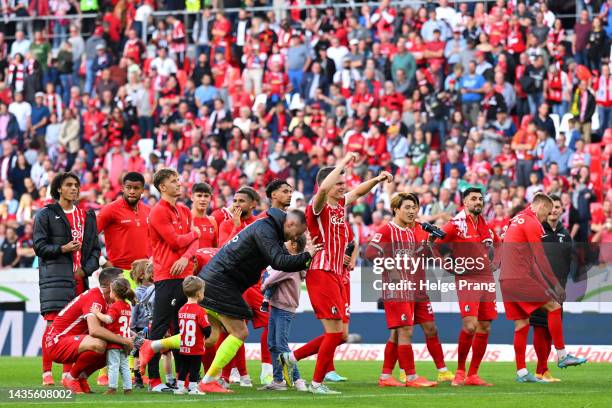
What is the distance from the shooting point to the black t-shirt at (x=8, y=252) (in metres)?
26.7

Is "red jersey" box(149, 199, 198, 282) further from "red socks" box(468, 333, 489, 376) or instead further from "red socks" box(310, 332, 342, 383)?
"red socks" box(468, 333, 489, 376)

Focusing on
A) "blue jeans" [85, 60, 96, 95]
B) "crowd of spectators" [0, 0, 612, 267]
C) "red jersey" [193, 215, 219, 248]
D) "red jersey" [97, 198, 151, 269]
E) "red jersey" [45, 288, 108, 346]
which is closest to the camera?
"red jersey" [45, 288, 108, 346]

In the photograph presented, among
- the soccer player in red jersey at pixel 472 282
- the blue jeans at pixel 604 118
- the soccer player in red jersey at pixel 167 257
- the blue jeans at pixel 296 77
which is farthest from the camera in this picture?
the blue jeans at pixel 296 77

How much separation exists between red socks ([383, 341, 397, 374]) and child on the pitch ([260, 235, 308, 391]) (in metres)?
1.27

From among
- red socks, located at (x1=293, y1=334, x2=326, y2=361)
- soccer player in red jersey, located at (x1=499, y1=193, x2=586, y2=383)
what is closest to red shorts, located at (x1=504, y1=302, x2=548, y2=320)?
soccer player in red jersey, located at (x1=499, y1=193, x2=586, y2=383)

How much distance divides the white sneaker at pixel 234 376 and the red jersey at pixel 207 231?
1568 mm

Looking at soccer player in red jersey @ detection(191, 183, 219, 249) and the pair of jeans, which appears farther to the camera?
soccer player in red jersey @ detection(191, 183, 219, 249)

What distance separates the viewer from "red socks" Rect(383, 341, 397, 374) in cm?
1593

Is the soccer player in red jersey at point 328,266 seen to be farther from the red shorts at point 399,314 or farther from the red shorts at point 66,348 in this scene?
the red shorts at point 66,348

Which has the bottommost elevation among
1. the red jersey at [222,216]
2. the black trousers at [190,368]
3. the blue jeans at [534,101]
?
the black trousers at [190,368]

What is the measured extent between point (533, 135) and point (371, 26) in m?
6.01

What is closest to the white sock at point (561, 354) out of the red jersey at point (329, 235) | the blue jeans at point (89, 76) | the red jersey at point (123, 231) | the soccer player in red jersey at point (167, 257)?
the red jersey at point (329, 235)

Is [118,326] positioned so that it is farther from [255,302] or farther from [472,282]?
[472,282]

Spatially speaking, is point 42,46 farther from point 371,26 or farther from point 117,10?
point 371,26
